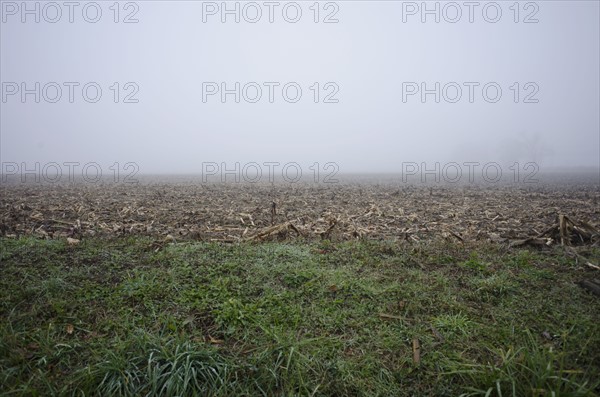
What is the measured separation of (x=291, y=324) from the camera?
12.4 feet

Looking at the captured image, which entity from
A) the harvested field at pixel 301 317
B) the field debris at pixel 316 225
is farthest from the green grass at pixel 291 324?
the field debris at pixel 316 225

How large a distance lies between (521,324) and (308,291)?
2.72 meters

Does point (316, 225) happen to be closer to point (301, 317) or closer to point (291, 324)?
point (301, 317)

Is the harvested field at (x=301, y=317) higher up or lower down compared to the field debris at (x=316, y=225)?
lower down

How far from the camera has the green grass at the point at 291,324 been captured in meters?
2.90

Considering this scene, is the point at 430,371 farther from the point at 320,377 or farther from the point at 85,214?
the point at 85,214

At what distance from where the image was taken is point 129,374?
2848 millimetres

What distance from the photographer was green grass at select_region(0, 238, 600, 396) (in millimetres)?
2904

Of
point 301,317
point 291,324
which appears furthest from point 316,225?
point 291,324

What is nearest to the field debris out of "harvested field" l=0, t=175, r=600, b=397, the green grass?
"harvested field" l=0, t=175, r=600, b=397

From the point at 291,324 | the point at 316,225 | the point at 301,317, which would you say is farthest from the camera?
the point at 316,225

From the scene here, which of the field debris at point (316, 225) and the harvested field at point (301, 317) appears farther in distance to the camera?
the field debris at point (316, 225)

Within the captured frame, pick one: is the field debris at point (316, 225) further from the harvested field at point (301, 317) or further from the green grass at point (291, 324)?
the green grass at point (291, 324)

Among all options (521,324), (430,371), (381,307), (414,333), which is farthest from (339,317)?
(521,324)
